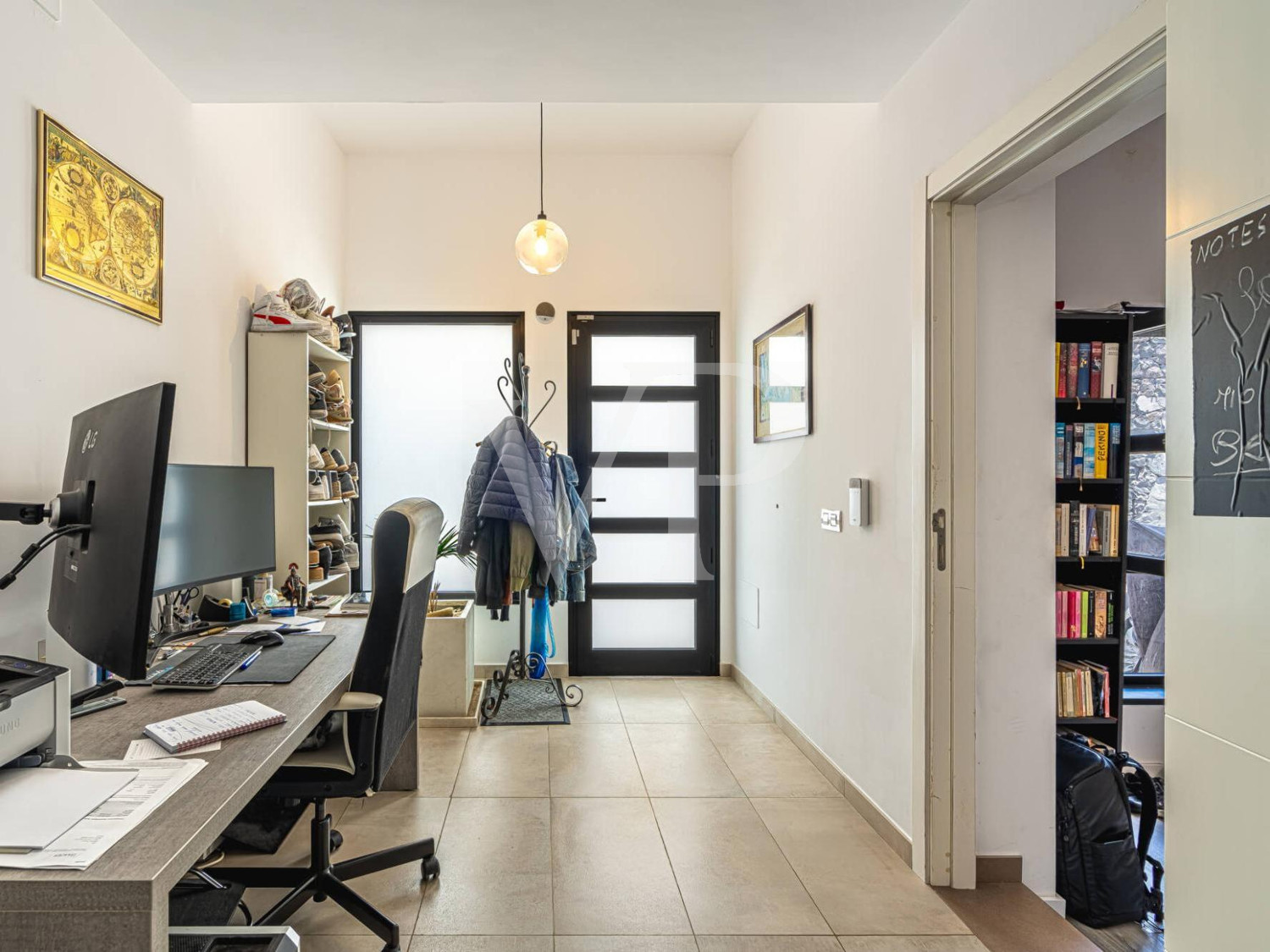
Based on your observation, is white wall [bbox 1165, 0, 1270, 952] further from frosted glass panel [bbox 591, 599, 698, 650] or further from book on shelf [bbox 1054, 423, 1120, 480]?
frosted glass panel [bbox 591, 599, 698, 650]

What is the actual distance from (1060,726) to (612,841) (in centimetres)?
174

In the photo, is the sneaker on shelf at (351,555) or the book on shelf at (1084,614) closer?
the book on shelf at (1084,614)

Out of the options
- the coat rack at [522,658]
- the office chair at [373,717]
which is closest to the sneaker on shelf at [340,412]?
the coat rack at [522,658]

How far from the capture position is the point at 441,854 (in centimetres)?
242

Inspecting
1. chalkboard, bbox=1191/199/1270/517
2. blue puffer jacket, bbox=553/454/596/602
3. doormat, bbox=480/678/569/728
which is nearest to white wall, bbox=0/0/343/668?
blue puffer jacket, bbox=553/454/596/602

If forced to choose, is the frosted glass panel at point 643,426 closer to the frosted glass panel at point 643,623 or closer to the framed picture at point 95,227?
the frosted glass panel at point 643,623

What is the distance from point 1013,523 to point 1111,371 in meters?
1.06

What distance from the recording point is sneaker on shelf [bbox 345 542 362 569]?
12.6 ft

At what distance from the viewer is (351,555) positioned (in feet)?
12.8

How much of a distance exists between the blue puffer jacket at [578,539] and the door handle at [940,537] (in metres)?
2.24

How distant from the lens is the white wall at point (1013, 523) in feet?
7.25

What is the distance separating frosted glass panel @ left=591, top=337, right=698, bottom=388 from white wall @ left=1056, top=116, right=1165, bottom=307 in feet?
7.05

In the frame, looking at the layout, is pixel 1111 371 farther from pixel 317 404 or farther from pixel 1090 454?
pixel 317 404

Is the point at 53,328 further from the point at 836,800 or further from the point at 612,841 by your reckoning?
the point at 836,800
